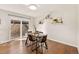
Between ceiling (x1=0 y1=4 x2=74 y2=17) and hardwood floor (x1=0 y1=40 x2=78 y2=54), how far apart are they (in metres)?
0.62

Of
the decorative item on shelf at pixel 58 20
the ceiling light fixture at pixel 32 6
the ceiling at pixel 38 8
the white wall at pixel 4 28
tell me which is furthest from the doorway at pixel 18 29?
the decorative item on shelf at pixel 58 20

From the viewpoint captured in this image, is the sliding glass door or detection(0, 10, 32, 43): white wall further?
the sliding glass door

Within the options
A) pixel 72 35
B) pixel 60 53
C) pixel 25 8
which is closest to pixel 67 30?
pixel 72 35

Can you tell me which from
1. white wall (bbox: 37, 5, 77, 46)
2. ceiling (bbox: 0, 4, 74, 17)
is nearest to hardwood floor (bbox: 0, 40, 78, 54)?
white wall (bbox: 37, 5, 77, 46)

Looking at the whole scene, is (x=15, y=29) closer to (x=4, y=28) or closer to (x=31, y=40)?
(x=4, y=28)

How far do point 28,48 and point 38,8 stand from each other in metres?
0.85

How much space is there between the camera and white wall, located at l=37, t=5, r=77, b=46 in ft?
5.57

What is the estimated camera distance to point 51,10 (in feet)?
5.77

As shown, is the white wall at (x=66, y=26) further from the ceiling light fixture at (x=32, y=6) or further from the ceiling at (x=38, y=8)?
the ceiling light fixture at (x=32, y=6)

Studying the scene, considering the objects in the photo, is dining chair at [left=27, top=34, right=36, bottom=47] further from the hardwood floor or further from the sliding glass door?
the sliding glass door

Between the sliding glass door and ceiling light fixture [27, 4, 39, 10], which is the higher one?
ceiling light fixture [27, 4, 39, 10]

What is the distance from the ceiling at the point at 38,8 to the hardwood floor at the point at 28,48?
62 cm
